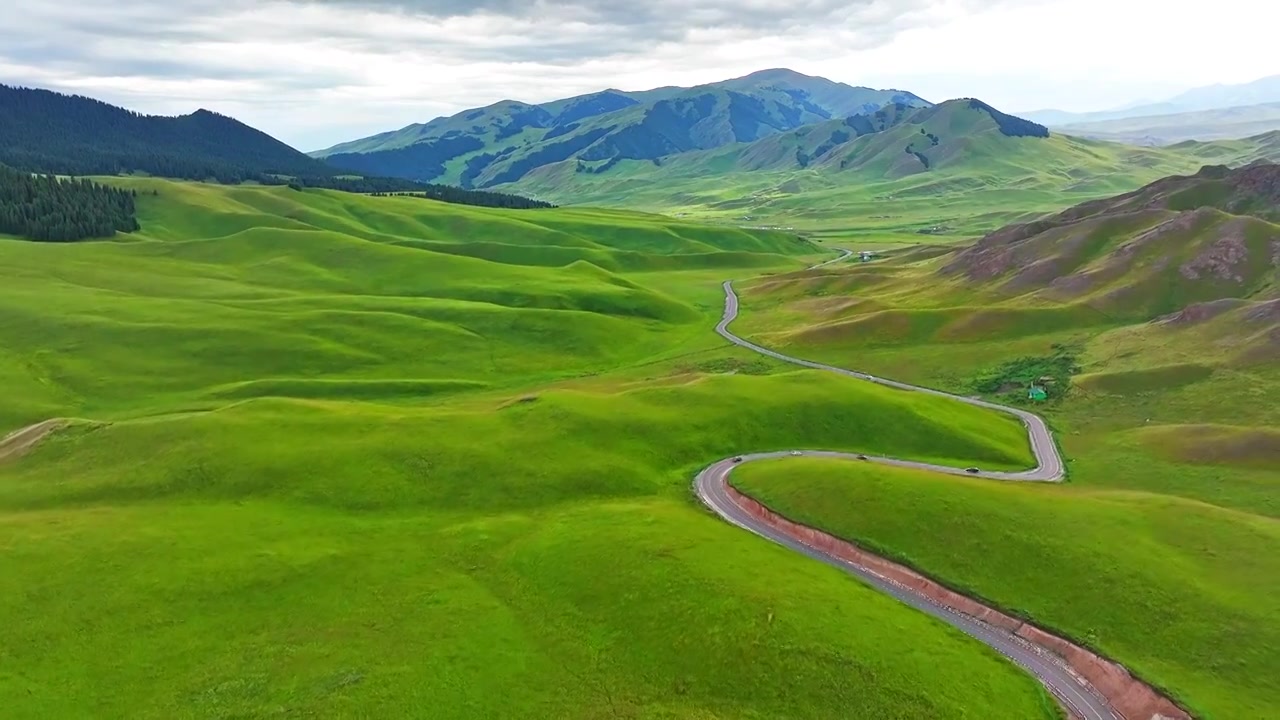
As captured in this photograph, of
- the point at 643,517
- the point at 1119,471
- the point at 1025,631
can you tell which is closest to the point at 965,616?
the point at 1025,631

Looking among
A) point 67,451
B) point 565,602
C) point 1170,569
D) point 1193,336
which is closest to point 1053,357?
point 1193,336

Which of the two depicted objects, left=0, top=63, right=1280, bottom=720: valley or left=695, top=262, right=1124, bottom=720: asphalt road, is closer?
left=0, top=63, right=1280, bottom=720: valley

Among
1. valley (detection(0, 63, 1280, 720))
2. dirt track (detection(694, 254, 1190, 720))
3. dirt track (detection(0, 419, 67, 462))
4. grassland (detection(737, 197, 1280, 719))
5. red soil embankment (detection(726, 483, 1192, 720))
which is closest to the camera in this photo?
red soil embankment (detection(726, 483, 1192, 720))

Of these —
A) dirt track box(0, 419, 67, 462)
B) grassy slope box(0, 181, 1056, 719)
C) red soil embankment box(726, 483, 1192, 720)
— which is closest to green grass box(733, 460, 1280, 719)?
red soil embankment box(726, 483, 1192, 720)

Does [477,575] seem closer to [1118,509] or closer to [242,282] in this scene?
[1118,509]

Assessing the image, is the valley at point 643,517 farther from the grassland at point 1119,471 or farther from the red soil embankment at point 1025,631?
the grassland at point 1119,471

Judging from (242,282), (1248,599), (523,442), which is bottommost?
(1248,599)

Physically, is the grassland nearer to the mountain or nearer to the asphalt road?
the mountain
